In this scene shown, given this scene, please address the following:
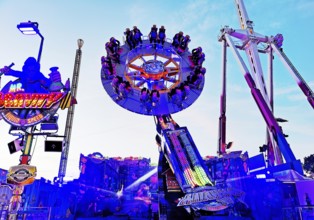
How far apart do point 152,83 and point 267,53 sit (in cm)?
1761

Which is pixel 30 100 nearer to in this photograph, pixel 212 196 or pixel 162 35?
pixel 212 196

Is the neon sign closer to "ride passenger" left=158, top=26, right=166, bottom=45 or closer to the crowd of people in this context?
the crowd of people

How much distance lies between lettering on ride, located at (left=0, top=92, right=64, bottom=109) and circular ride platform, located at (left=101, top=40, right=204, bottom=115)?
292 inches

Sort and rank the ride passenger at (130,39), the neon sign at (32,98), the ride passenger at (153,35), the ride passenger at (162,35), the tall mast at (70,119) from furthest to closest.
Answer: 1. the tall mast at (70,119)
2. the ride passenger at (162,35)
3. the ride passenger at (153,35)
4. the ride passenger at (130,39)
5. the neon sign at (32,98)

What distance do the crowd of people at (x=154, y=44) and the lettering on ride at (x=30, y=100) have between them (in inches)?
292

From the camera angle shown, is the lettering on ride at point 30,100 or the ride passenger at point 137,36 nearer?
the lettering on ride at point 30,100

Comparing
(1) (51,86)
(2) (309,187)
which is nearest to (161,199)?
(2) (309,187)

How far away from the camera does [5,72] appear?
16.0 meters

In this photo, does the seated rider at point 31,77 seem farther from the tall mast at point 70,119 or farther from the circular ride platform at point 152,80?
the tall mast at point 70,119

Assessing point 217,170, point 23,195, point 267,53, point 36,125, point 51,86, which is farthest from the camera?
point 267,53

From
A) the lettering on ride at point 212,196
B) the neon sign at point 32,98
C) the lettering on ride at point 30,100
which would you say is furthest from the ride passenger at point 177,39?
the lettering on ride at point 212,196

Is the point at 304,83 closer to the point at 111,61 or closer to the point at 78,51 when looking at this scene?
the point at 111,61

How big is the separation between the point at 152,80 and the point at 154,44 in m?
3.76

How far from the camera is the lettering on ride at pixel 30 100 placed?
14.3m
